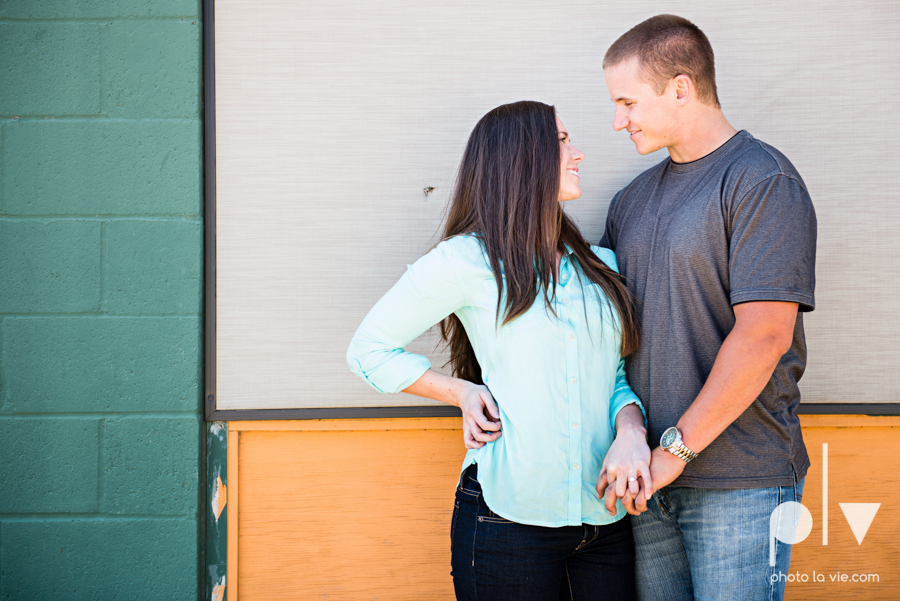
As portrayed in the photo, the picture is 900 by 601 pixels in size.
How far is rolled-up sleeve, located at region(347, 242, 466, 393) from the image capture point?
1349mm

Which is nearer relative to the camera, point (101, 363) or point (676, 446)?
point (676, 446)

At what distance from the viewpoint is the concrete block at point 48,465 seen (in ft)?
6.19

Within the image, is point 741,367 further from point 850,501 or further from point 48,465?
point 48,465

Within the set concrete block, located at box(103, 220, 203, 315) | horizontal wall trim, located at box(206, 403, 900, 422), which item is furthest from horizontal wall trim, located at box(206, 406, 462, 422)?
concrete block, located at box(103, 220, 203, 315)

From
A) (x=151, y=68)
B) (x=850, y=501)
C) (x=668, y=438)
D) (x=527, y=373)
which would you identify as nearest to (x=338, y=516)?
(x=527, y=373)

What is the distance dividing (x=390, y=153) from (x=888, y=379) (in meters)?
1.76

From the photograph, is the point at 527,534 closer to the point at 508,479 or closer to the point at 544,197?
the point at 508,479

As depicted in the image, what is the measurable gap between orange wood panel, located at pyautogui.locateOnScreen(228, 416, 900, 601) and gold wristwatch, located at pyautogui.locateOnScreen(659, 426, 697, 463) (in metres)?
0.82

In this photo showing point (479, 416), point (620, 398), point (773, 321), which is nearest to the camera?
point (773, 321)

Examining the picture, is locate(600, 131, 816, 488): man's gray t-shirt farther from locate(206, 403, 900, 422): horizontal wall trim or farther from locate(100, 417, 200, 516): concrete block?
locate(100, 417, 200, 516): concrete block

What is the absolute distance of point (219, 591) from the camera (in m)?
1.93

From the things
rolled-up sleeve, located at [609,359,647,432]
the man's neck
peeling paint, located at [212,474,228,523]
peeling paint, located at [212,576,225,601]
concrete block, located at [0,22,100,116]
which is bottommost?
peeling paint, located at [212,576,225,601]

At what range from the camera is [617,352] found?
143 centimetres

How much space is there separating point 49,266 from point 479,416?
1.48 m
